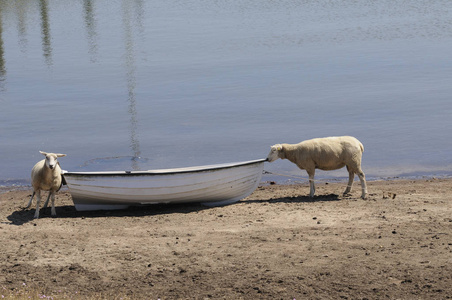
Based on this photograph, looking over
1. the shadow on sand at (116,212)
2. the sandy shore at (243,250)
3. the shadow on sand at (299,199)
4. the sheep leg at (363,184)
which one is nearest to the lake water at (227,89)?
the shadow on sand at (299,199)

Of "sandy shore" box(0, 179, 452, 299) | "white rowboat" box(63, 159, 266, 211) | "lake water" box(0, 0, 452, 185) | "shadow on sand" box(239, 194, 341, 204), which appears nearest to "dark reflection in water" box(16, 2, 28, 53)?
"lake water" box(0, 0, 452, 185)

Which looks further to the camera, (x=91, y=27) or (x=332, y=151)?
(x=91, y=27)

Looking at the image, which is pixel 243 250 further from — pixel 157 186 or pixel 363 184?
pixel 363 184

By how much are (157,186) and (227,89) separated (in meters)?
14.2

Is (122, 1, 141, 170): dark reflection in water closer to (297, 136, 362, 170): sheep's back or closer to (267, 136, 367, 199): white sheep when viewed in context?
(267, 136, 367, 199): white sheep

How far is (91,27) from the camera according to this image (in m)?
50.9

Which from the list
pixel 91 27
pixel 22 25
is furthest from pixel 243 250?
pixel 22 25

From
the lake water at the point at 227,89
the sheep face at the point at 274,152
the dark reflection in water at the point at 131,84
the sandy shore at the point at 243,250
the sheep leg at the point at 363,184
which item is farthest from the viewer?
the dark reflection in water at the point at 131,84

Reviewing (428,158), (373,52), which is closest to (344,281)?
(428,158)

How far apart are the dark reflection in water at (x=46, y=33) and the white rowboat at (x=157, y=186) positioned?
2302cm

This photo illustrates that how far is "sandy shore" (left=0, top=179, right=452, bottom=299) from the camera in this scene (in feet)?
33.5

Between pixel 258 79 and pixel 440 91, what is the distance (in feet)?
24.5

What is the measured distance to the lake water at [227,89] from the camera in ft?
67.7

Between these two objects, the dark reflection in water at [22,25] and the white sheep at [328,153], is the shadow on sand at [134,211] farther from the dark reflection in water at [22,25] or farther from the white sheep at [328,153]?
the dark reflection in water at [22,25]
